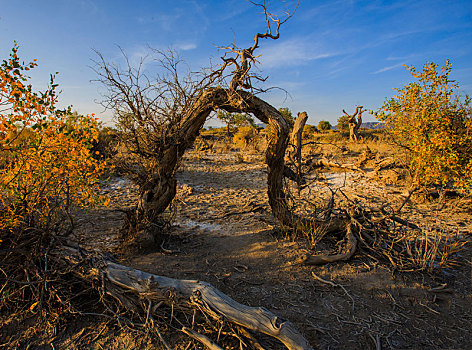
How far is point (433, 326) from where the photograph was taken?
2666 mm

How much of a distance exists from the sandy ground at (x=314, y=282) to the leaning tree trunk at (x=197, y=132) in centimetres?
72

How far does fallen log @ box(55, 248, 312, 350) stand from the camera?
2230 millimetres

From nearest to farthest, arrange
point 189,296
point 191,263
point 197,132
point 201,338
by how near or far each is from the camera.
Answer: point 201,338
point 189,296
point 191,263
point 197,132

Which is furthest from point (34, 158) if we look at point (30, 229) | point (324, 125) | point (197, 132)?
point (324, 125)

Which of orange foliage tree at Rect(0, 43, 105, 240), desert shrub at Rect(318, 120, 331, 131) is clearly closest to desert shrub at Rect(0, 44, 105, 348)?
orange foliage tree at Rect(0, 43, 105, 240)

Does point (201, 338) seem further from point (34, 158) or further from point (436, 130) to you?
point (436, 130)

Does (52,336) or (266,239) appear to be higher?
(266,239)

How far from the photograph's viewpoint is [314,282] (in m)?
3.35

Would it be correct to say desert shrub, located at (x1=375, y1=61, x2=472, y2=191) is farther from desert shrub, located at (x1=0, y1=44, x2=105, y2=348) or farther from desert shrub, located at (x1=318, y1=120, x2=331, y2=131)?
desert shrub, located at (x1=318, y1=120, x2=331, y2=131)

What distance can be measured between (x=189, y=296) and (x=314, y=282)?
1.65 m

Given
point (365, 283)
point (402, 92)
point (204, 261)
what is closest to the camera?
point (365, 283)

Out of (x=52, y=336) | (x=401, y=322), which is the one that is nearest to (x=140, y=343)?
(x=52, y=336)

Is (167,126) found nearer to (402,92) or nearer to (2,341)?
(2,341)

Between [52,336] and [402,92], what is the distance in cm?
836
